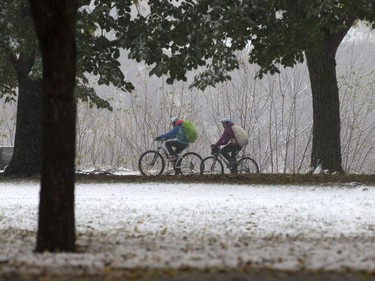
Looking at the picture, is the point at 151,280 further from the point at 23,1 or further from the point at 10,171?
the point at 10,171

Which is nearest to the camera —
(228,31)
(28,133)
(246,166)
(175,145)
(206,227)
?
(206,227)

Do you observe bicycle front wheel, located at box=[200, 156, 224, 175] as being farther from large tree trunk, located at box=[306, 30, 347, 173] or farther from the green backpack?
large tree trunk, located at box=[306, 30, 347, 173]

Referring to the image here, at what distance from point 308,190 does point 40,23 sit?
9.52m

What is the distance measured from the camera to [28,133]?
21.5 m

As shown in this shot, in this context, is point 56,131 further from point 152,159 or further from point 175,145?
point 175,145

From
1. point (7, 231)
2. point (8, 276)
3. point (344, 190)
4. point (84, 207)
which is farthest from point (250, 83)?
point (8, 276)

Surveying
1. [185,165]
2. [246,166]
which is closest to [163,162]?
[185,165]

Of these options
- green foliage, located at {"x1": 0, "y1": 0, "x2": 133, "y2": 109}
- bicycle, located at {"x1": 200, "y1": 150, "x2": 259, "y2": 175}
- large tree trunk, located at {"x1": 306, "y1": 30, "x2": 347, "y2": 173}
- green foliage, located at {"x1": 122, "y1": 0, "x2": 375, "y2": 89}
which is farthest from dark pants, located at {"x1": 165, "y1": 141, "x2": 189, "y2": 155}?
large tree trunk, located at {"x1": 306, "y1": 30, "x2": 347, "y2": 173}

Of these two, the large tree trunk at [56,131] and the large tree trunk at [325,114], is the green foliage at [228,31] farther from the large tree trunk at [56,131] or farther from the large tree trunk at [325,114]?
the large tree trunk at [56,131]

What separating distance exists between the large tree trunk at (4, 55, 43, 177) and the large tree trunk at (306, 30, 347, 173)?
6763 millimetres

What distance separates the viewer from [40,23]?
25.4 feet

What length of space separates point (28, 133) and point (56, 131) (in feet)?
46.1

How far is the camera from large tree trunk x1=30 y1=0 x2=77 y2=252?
767 cm

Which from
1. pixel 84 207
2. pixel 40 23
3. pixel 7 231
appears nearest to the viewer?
pixel 40 23
